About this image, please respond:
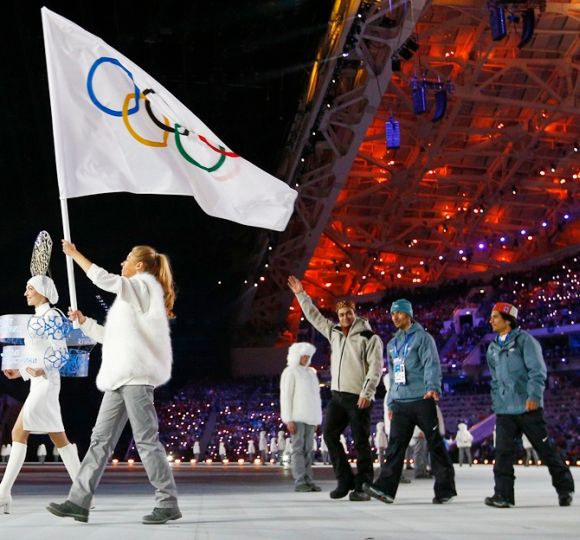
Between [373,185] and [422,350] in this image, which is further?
[373,185]

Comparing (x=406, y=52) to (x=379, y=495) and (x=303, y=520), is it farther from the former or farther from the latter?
(x=303, y=520)

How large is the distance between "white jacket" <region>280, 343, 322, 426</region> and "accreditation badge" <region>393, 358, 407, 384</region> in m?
2.66

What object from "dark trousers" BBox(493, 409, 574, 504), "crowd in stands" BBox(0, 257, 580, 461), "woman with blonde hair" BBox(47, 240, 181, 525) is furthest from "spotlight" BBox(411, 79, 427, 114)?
"woman with blonde hair" BBox(47, 240, 181, 525)

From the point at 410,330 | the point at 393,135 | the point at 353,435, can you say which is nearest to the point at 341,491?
the point at 353,435

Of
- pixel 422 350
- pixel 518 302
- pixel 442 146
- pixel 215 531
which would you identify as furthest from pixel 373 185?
pixel 215 531

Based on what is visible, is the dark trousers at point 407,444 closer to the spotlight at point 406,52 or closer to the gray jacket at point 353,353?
the gray jacket at point 353,353

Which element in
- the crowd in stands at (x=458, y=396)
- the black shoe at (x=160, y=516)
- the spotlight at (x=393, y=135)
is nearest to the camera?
Result: the black shoe at (x=160, y=516)

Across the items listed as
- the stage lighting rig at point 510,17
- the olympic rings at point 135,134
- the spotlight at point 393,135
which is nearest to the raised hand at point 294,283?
the olympic rings at point 135,134

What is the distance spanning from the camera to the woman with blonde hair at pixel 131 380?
17.6 ft

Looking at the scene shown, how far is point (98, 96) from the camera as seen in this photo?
21.5ft

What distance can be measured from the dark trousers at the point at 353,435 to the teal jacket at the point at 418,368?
73 centimetres

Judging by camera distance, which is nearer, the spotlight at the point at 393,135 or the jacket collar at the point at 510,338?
the jacket collar at the point at 510,338

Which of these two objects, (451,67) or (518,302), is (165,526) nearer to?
(451,67)

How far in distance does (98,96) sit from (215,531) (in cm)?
328
